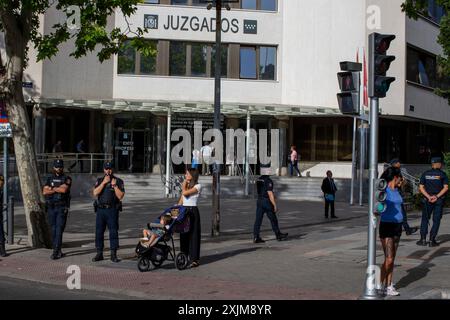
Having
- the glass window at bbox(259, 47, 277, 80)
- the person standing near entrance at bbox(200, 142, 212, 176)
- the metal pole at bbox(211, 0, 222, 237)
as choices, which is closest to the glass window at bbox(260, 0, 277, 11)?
the glass window at bbox(259, 47, 277, 80)

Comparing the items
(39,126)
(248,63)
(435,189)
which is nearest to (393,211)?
(435,189)

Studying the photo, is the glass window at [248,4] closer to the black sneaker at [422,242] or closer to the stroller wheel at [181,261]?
the black sneaker at [422,242]

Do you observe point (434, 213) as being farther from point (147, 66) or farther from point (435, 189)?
point (147, 66)

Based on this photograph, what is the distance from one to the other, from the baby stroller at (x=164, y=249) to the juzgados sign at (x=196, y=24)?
22.3 meters

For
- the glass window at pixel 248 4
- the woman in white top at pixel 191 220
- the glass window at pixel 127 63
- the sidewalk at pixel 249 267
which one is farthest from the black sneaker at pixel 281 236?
the glass window at pixel 248 4

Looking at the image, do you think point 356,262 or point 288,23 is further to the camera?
point 288,23

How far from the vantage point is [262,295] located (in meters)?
8.66

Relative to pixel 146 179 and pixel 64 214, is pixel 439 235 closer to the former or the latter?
pixel 64 214

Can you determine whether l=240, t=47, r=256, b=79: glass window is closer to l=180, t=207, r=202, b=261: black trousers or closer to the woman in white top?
the woman in white top

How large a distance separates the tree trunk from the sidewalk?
943 millimetres

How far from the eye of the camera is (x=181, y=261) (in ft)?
35.5

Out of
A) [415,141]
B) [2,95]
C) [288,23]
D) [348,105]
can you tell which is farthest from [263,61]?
[348,105]

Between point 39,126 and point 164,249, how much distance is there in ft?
66.5

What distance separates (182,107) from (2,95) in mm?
15965
